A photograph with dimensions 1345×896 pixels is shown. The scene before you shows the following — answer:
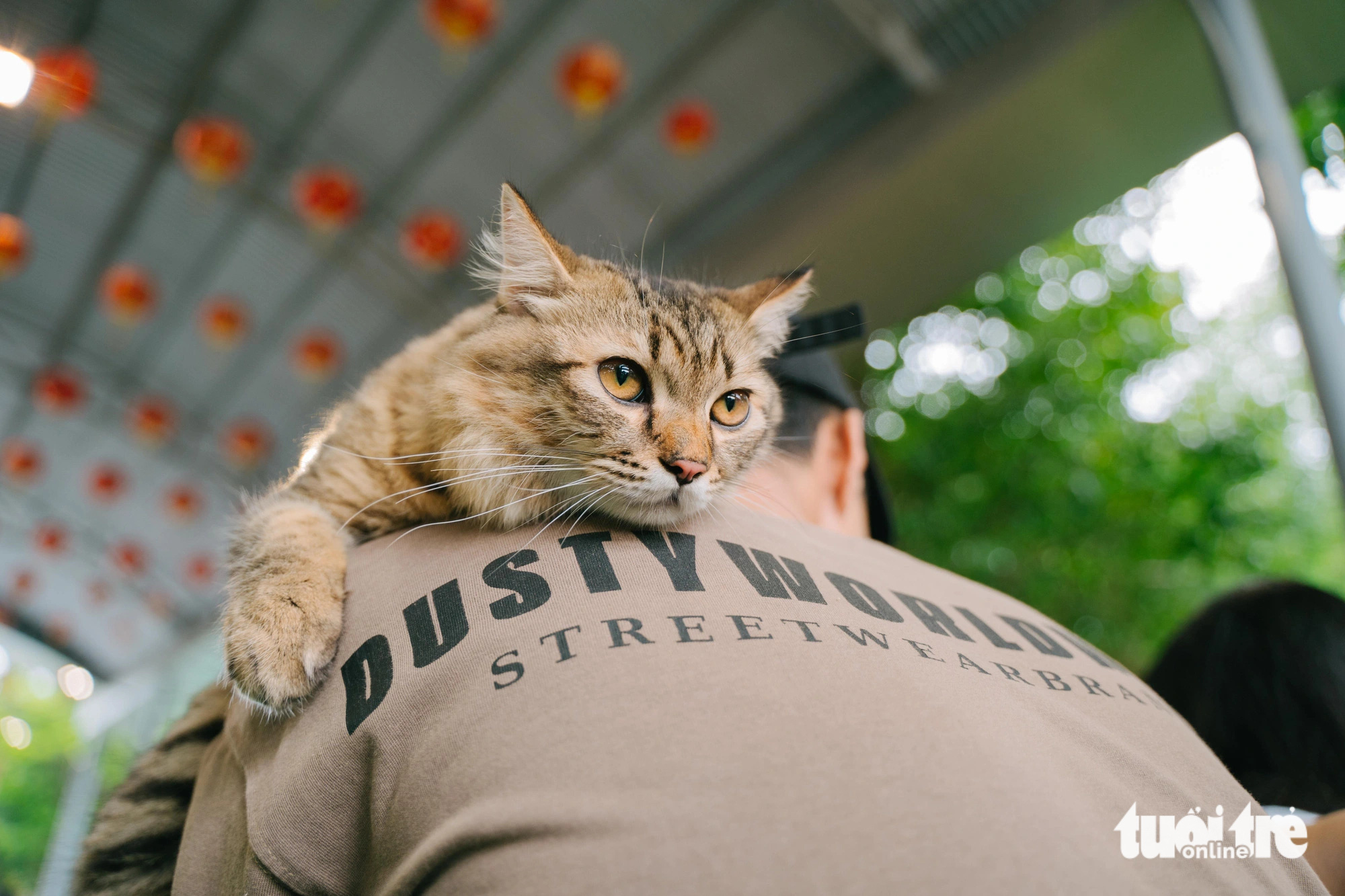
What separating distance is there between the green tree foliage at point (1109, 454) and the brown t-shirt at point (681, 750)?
175 inches

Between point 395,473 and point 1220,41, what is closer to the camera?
point 395,473

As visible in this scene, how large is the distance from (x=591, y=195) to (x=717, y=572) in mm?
5629

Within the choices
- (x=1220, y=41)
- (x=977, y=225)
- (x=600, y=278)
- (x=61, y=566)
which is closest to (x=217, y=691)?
(x=600, y=278)

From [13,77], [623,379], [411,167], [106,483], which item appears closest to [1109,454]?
[623,379]

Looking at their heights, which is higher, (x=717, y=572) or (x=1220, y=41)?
(x=1220, y=41)

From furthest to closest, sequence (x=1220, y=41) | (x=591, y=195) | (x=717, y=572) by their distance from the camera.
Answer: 1. (x=591, y=195)
2. (x=1220, y=41)
3. (x=717, y=572)

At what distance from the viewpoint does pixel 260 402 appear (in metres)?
9.95

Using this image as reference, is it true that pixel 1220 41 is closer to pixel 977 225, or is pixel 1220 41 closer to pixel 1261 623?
pixel 977 225

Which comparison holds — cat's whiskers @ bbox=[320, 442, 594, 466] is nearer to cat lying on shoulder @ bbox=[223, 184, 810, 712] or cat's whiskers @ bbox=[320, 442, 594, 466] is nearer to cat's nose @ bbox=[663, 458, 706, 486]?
cat lying on shoulder @ bbox=[223, 184, 810, 712]

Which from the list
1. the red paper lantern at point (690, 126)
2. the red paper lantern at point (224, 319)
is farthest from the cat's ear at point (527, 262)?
the red paper lantern at point (224, 319)

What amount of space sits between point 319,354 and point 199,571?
6.16m

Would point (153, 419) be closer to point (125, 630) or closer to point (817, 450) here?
point (125, 630)

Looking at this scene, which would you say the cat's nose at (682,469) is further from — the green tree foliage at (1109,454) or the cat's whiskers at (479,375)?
the green tree foliage at (1109,454)

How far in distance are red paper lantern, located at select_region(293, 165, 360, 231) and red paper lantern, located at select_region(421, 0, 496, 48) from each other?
198cm
